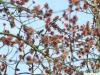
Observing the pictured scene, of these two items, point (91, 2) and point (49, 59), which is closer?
point (49, 59)

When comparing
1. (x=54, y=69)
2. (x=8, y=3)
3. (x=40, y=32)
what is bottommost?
(x=54, y=69)

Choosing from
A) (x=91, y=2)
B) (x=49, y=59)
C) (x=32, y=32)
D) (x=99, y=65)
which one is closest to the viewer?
(x=49, y=59)

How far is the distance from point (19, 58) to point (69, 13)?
2.89m

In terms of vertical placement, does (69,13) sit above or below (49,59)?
above

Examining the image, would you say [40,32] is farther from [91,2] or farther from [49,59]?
[91,2]

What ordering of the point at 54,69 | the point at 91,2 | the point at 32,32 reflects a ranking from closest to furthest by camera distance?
the point at 32,32 → the point at 54,69 → the point at 91,2

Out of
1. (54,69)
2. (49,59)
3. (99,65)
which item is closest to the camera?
(49,59)

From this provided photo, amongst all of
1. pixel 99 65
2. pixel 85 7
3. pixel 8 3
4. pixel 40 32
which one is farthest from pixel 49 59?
pixel 85 7

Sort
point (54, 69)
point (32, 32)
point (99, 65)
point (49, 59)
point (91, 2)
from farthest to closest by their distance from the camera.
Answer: point (91, 2) < point (99, 65) < point (54, 69) < point (32, 32) < point (49, 59)

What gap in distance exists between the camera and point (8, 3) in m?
8.91

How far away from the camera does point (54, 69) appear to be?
10352mm

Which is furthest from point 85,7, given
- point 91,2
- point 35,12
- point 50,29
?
point 35,12

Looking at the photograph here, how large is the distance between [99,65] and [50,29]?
1.75 m

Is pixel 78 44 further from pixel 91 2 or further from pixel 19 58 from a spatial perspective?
pixel 19 58
